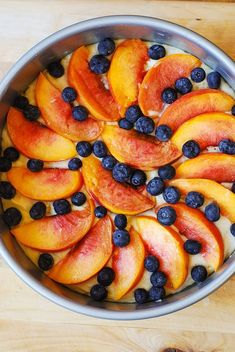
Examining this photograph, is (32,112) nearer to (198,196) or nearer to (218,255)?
(198,196)

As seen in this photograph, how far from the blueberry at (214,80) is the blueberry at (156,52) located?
0.14 metres

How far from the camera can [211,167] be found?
5.96 ft

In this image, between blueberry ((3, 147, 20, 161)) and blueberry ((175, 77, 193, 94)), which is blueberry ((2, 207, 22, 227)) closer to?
blueberry ((3, 147, 20, 161))

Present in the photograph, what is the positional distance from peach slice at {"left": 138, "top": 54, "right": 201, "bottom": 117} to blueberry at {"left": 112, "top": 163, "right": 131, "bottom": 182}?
0.16 m

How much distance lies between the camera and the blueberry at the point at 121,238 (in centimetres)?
180

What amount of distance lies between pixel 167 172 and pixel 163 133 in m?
0.11

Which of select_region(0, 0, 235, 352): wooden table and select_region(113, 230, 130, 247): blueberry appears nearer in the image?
select_region(113, 230, 130, 247): blueberry

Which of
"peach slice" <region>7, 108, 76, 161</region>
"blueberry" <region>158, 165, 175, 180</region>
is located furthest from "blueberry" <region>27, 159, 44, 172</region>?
"blueberry" <region>158, 165, 175, 180</region>

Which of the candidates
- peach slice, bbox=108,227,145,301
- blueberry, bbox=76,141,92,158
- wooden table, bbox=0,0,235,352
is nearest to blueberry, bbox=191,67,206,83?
wooden table, bbox=0,0,235,352

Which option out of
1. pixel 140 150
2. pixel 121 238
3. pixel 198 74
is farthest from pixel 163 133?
pixel 121 238

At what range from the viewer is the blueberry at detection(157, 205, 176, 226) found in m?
1.78

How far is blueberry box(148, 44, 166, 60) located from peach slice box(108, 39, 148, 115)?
28 mm

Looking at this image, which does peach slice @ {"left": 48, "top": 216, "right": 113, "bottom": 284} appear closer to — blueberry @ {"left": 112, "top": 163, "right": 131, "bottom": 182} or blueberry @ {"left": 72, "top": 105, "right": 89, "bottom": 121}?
blueberry @ {"left": 112, "top": 163, "right": 131, "bottom": 182}

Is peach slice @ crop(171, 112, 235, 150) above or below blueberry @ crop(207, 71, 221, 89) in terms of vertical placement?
below
